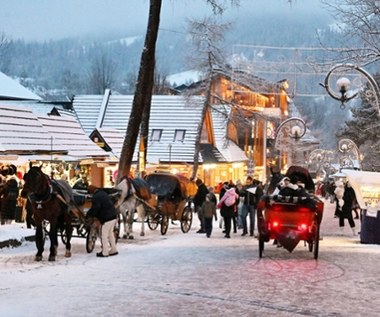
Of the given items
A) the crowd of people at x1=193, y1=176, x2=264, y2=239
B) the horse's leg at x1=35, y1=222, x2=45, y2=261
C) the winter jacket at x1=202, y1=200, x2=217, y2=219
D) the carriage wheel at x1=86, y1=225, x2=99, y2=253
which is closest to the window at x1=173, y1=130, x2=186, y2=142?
the crowd of people at x1=193, y1=176, x2=264, y2=239

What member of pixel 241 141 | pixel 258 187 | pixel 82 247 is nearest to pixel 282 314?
pixel 82 247

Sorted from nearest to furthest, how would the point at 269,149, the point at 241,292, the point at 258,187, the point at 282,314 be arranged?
the point at 282,314 < the point at 241,292 < the point at 258,187 < the point at 269,149

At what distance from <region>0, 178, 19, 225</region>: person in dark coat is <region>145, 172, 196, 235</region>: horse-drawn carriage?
434 centimetres

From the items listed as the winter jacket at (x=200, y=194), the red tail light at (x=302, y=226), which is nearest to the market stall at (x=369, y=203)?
the red tail light at (x=302, y=226)

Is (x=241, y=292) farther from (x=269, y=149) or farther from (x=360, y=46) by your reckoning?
(x=269, y=149)

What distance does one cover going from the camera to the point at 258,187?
82.5ft

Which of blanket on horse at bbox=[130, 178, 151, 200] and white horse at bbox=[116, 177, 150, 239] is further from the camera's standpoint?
blanket on horse at bbox=[130, 178, 151, 200]

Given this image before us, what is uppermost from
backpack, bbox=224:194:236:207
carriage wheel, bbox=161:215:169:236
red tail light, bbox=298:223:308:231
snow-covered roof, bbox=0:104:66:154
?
snow-covered roof, bbox=0:104:66:154

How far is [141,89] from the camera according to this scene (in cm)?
2511

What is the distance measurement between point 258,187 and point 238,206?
1.32 meters

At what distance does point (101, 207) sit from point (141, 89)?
832 cm

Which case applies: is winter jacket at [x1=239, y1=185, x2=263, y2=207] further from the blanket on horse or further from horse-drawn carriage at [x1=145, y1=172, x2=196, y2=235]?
the blanket on horse

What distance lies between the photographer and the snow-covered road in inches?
418

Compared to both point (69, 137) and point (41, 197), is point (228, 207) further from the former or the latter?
point (69, 137)
